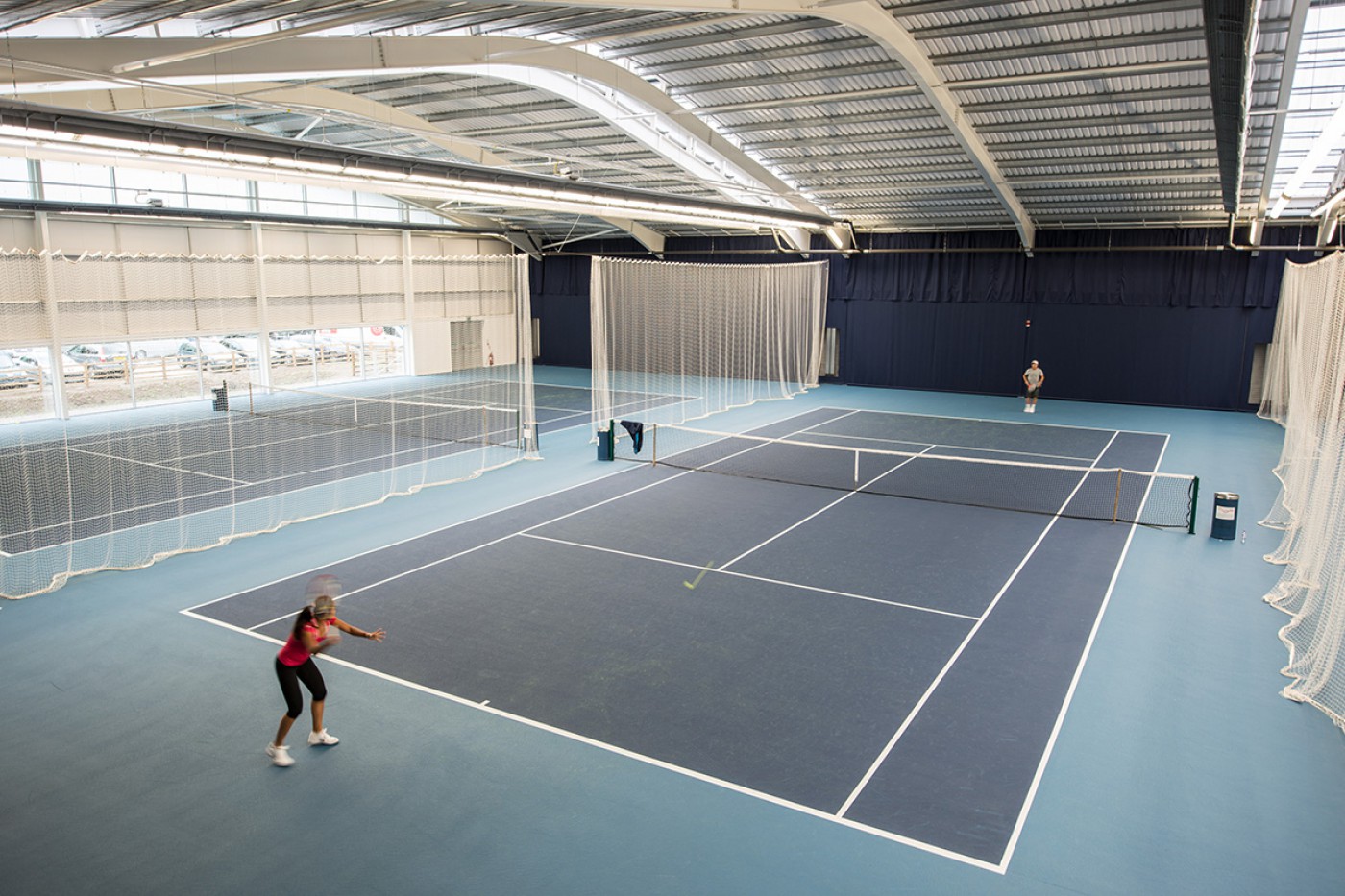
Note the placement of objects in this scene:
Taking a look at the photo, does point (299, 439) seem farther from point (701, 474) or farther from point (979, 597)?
point (979, 597)

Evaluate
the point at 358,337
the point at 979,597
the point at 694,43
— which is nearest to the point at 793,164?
the point at 694,43

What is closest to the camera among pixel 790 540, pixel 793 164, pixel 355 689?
pixel 355 689

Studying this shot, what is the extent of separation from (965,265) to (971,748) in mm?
27614

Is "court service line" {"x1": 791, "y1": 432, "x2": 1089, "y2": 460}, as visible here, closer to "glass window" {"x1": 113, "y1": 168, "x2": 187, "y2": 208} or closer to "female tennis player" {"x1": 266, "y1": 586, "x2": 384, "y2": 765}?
"female tennis player" {"x1": 266, "y1": 586, "x2": 384, "y2": 765}

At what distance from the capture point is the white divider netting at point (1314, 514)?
935 centimetres

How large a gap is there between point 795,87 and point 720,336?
37.3 ft

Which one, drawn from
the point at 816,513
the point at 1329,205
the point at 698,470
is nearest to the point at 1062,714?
the point at 816,513

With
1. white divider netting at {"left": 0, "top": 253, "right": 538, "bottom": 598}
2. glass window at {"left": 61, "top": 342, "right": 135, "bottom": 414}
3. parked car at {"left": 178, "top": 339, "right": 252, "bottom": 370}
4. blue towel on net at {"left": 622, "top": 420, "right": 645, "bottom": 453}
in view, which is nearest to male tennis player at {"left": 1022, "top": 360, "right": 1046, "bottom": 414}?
blue towel on net at {"left": 622, "top": 420, "right": 645, "bottom": 453}

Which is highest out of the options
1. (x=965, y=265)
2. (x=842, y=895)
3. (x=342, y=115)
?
(x=342, y=115)

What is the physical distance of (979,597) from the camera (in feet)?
39.6

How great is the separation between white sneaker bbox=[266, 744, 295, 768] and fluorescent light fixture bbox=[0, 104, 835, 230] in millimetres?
8600

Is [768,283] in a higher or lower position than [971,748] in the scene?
higher

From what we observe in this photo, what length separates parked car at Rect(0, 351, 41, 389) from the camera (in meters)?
26.2

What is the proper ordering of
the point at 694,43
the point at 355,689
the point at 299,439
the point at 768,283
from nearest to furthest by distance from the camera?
the point at 355,689 < the point at 694,43 < the point at 299,439 < the point at 768,283
